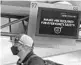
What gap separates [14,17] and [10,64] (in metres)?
1.62

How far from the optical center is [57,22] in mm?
2191

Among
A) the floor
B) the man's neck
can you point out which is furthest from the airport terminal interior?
the floor

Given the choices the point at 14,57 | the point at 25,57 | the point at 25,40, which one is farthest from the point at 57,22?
the point at 14,57

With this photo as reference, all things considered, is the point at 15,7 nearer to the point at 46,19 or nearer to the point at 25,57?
the point at 46,19

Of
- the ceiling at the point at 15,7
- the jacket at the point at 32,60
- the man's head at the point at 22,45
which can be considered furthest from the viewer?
the ceiling at the point at 15,7

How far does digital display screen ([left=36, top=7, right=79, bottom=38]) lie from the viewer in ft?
7.06

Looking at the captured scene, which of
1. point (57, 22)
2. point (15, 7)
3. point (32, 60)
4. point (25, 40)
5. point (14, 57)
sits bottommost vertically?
point (14, 57)

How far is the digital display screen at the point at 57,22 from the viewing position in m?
2.15

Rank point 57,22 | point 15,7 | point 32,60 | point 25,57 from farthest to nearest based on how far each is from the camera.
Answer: point 57,22, point 15,7, point 25,57, point 32,60

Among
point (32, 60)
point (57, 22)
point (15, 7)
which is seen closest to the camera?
point (32, 60)

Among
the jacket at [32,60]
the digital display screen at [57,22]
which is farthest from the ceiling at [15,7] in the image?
→ the jacket at [32,60]

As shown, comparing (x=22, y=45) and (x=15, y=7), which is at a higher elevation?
(x=15, y=7)

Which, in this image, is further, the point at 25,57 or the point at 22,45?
the point at 22,45

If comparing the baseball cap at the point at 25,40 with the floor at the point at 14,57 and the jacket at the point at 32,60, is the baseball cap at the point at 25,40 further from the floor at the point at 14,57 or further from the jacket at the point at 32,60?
the floor at the point at 14,57
